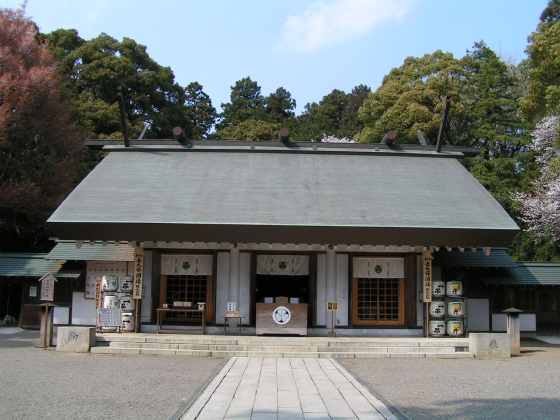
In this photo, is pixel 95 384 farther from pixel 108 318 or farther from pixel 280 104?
pixel 280 104

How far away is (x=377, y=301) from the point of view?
572 inches

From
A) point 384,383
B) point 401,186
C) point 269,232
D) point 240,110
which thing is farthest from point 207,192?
point 240,110

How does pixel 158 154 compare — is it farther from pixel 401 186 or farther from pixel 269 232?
pixel 401 186

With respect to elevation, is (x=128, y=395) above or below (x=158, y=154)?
below

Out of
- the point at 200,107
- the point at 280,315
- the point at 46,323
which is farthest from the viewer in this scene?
the point at 200,107

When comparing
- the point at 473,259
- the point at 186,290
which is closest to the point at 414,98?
the point at 473,259

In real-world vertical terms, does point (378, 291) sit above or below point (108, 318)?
above

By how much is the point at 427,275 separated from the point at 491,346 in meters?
2.23

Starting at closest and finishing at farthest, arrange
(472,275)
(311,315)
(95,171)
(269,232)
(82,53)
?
(269,232)
(311,315)
(95,171)
(472,275)
(82,53)

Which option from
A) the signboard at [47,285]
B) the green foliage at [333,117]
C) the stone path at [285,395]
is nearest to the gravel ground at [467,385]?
the stone path at [285,395]

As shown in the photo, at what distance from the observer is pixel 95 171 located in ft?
51.0

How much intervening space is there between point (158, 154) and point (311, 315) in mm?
6600

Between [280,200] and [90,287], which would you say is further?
[90,287]

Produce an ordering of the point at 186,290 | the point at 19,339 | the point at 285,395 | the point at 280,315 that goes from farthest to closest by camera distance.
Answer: the point at 186,290 → the point at 19,339 → the point at 280,315 → the point at 285,395
